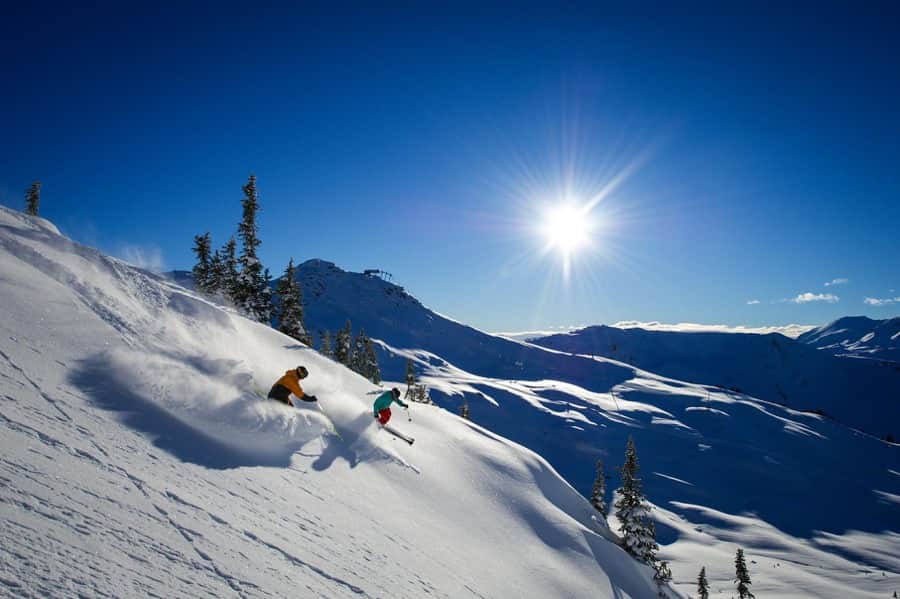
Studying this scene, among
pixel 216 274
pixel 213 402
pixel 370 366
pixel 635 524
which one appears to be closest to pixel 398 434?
pixel 213 402

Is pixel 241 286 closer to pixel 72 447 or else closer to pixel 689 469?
pixel 72 447

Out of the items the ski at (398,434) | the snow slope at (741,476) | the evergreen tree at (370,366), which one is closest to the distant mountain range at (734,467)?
the snow slope at (741,476)

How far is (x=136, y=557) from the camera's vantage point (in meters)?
4.19

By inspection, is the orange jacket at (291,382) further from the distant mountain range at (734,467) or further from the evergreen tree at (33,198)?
the distant mountain range at (734,467)

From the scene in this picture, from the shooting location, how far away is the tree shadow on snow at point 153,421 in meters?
7.32

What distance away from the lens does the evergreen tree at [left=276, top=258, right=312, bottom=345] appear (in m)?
41.6

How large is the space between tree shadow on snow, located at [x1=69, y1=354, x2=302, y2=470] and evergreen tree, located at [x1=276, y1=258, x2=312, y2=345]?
33.3 m

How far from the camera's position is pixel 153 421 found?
7.70m

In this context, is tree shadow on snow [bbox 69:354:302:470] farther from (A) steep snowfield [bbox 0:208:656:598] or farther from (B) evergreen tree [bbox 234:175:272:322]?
(B) evergreen tree [bbox 234:175:272:322]

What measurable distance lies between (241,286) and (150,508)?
128 feet

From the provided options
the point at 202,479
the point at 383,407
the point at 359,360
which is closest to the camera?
the point at 202,479

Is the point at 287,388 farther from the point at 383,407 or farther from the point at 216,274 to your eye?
the point at 216,274

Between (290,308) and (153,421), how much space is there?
36278mm

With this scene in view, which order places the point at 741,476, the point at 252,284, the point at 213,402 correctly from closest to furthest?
1. the point at 213,402
2. the point at 252,284
3. the point at 741,476
